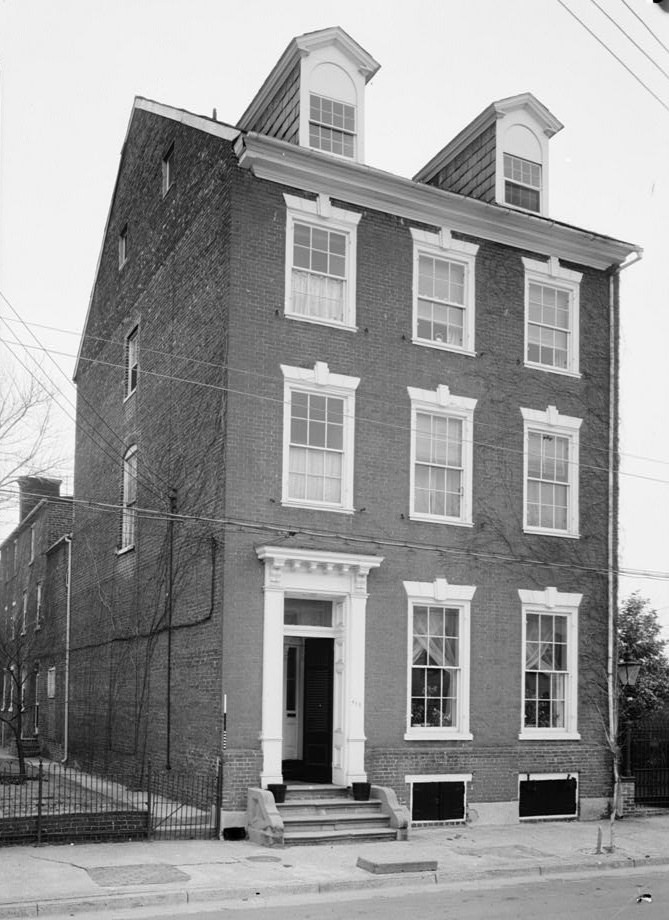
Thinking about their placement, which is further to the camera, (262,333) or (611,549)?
(611,549)

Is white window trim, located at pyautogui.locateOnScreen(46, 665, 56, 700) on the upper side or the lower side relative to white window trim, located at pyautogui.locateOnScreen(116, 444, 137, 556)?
lower

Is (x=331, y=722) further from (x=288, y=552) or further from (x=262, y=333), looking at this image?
(x=262, y=333)

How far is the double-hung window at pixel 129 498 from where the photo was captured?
24245mm

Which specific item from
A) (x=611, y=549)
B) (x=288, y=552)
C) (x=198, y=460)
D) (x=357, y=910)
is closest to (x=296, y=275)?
(x=198, y=460)

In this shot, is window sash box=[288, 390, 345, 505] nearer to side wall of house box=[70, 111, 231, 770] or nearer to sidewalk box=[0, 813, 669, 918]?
side wall of house box=[70, 111, 231, 770]

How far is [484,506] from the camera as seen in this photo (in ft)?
71.3

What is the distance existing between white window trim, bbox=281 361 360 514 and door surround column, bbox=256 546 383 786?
930mm

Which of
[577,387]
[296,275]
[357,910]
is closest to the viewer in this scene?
[357,910]

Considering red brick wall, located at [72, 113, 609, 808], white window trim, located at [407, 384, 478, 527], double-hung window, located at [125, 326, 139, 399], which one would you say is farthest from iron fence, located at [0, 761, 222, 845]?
double-hung window, located at [125, 326, 139, 399]

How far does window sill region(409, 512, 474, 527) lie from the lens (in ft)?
68.1

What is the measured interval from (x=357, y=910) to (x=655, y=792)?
1310 cm

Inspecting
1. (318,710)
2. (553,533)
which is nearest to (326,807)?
(318,710)

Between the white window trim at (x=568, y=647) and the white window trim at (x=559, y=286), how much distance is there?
445cm

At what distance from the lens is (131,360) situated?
25.3 meters
